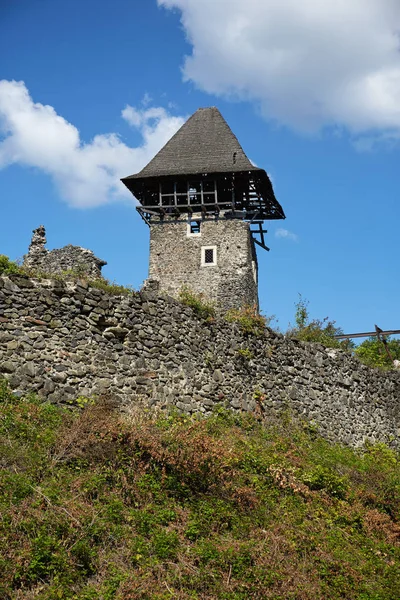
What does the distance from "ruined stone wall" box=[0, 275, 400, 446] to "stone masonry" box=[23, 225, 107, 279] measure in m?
8.44

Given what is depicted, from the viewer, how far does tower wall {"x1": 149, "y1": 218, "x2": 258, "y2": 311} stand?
99.2 feet

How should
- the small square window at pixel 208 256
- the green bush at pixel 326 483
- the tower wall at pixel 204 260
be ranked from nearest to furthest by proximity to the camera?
the green bush at pixel 326 483
the tower wall at pixel 204 260
the small square window at pixel 208 256

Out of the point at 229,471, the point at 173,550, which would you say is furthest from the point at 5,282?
the point at 173,550

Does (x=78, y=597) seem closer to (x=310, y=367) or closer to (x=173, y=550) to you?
(x=173, y=550)

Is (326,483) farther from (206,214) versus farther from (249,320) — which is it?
Answer: (206,214)

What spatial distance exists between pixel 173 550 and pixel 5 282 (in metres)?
5.21

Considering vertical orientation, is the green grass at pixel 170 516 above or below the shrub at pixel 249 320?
below

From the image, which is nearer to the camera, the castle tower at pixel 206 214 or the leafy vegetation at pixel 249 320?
the leafy vegetation at pixel 249 320

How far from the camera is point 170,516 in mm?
7355

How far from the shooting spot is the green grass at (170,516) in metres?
6.29

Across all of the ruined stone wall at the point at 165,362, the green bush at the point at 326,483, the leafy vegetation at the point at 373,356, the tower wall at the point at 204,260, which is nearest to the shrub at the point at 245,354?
the ruined stone wall at the point at 165,362

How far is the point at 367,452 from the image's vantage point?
1450 cm

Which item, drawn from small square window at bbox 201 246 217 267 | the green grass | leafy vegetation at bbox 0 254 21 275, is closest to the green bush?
the green grass

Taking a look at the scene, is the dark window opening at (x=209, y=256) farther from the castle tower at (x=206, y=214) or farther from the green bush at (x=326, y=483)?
the green bush at (x=326, y=483)
